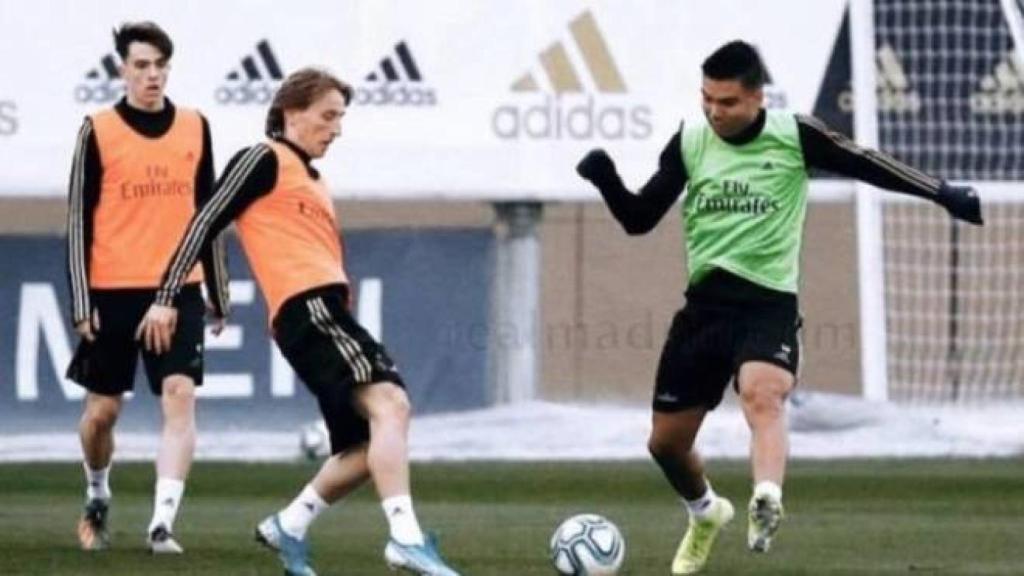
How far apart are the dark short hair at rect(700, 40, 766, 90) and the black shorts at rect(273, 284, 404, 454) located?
156 centimetres

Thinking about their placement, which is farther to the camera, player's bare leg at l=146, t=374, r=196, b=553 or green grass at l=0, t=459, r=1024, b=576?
player's bare leg at l=146, t=374, r=196, b=553

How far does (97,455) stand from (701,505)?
256cm

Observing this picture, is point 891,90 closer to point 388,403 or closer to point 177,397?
point 177,397

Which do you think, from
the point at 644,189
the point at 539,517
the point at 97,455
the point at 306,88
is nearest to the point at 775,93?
the point at 539,517

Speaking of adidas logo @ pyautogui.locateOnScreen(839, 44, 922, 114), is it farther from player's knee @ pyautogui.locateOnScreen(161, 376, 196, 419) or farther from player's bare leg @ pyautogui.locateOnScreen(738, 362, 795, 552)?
player's bare leg @ pyautogui.locateOnScreen(738, 362, 795, 552)

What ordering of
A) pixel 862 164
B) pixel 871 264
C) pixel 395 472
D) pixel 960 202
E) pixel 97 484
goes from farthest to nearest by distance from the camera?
pixel 871 264, pixel 97 484, pixel 862 164, pixel 960 202, pixel 395 472

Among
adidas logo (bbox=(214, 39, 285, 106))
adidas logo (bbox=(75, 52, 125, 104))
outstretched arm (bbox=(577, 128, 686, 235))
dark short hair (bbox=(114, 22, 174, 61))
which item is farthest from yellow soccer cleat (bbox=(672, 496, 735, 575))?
adidas logo (bbox=(75, 52, 125, 104))

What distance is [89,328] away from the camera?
462 inches

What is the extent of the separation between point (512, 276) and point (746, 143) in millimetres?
9189

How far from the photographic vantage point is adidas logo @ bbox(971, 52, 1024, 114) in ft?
66.4

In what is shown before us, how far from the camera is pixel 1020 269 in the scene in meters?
21.5

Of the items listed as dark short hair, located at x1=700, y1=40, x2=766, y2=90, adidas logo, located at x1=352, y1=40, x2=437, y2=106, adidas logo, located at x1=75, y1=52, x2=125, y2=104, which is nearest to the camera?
dark short hair, located at x1=700, y1=40, x2=766, y2=90

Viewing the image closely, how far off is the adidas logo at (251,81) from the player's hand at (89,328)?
7642 mm

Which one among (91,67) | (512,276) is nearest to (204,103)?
(91,67)
